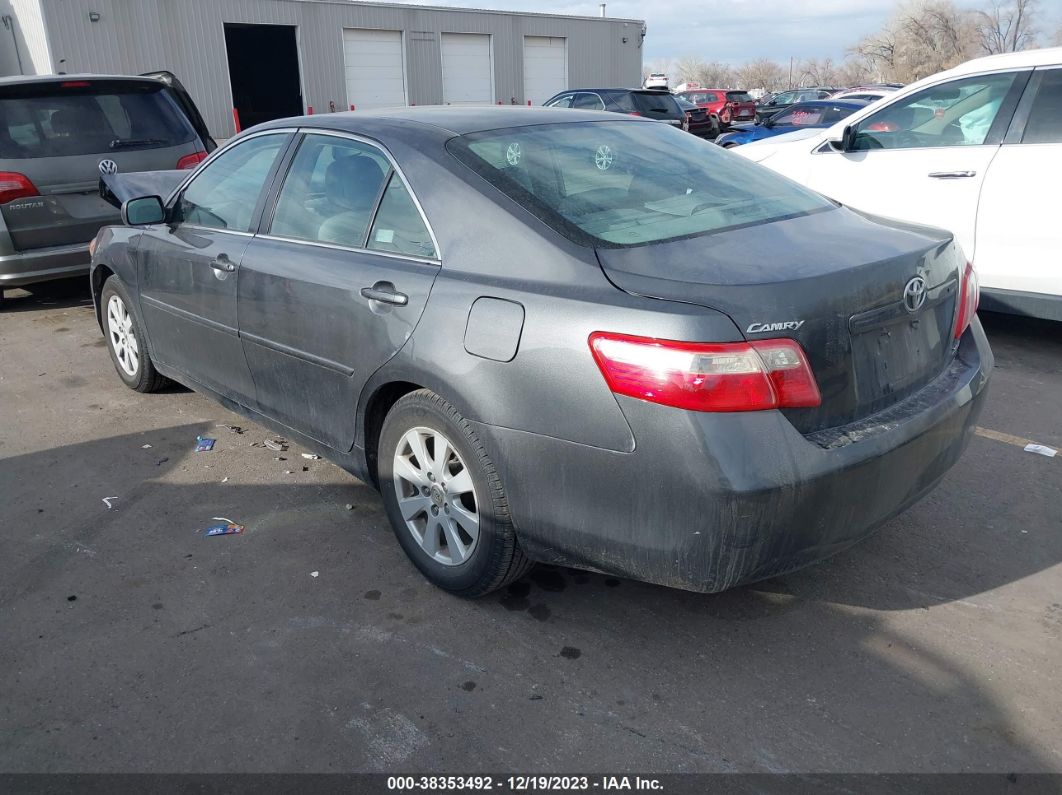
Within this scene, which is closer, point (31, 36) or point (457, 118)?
point (457, 118)

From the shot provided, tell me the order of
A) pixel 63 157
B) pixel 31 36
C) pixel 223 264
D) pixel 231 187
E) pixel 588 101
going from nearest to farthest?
pixel 223 264 < pixel 231 187 < pixel 63 157 < pixel 588 101 < pixel 31 36

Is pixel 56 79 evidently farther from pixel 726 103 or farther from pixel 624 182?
pixel 726 103

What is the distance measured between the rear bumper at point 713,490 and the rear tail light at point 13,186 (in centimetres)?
550

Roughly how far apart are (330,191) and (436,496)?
133 centimetres

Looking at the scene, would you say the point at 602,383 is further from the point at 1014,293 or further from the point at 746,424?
the point at 1014,293

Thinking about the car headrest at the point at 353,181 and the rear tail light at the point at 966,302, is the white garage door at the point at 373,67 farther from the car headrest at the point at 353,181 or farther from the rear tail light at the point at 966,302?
the rear tail light at the point at 966,302

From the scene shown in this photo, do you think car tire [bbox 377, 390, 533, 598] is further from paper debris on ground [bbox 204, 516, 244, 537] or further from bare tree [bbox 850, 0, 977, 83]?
bare tree [bbox 850, 0, 977, 83]

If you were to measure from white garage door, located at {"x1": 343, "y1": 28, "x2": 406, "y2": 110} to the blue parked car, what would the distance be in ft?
49.4

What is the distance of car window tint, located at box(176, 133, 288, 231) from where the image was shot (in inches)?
155

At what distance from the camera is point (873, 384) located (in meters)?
2.66

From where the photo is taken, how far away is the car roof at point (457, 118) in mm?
3371

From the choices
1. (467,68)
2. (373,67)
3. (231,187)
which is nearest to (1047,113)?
(231,187)

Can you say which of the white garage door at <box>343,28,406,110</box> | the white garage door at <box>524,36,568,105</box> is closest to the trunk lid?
the white garage door at <box>343,28,406,110</box>

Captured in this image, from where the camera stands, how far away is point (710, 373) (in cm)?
235
